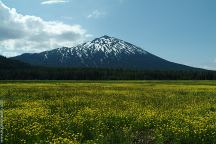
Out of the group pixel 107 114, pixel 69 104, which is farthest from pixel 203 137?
pixel 69 104

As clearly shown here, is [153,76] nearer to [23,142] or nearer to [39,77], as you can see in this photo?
[39,77]

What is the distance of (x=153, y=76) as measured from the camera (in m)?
177

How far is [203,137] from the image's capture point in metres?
17.9

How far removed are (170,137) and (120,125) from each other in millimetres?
3670

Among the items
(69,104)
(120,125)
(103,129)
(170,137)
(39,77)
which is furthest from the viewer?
(39,77)

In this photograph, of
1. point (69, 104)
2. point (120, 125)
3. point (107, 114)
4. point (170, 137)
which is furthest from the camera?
point (69, 104)

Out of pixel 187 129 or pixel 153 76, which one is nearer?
pixel 187 129

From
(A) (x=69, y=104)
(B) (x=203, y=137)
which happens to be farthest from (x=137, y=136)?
(A) (x=69, y=104)

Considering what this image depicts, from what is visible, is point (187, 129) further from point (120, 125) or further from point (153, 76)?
point (153, 76)

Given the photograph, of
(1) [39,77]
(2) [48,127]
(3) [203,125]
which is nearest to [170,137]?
(3) [203,125]

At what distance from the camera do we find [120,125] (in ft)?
70.2

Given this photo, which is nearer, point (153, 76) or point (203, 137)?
point (203, 137)

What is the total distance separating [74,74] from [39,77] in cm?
1390

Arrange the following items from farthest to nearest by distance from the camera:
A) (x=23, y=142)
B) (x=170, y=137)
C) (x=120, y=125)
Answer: (x=120, y=125) → (x=170, y=137) → (x=23, y=142)
